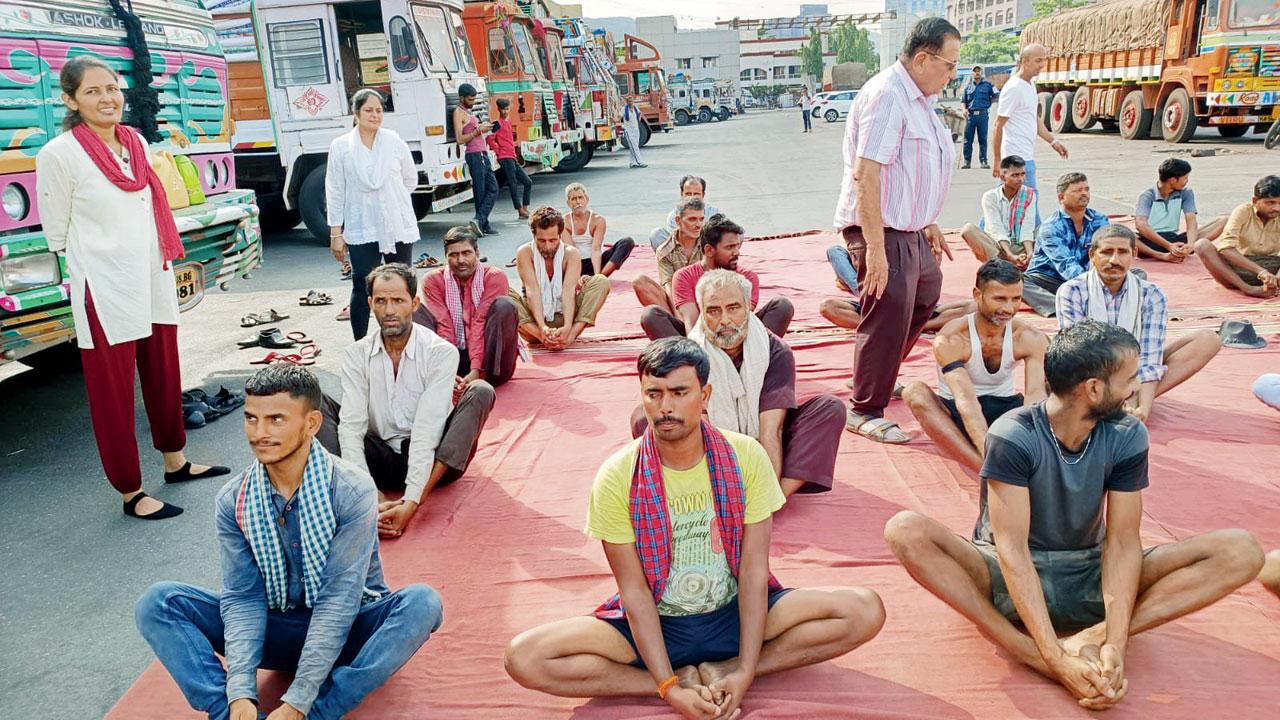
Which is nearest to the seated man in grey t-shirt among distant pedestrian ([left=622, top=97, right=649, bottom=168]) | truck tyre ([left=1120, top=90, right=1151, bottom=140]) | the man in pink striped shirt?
the man in pink striped shirt

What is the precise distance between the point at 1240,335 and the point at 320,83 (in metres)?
9.37

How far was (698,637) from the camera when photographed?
261 cm

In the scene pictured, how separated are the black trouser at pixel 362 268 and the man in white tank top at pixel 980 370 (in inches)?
133

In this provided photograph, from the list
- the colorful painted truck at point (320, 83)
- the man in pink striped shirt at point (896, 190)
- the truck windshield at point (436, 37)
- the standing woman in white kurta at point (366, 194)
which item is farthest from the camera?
the truck windshield at point (436, 37)

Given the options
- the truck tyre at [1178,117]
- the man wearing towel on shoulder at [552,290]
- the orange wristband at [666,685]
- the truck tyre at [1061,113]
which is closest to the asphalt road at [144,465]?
the man wearing towel on shoulder at [552,290]

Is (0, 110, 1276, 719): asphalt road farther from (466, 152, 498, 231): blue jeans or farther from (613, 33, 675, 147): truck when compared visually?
(613, 33, 675, 147): truck

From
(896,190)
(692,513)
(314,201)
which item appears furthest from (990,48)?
(692,513)

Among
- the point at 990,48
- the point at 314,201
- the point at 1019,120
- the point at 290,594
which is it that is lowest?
the point at 290,594

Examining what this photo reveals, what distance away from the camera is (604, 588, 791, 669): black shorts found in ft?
8.57

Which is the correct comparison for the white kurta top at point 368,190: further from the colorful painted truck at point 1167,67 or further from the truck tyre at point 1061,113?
the truck tyre at point 1061,113

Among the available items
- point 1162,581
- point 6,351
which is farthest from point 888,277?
point 6,351

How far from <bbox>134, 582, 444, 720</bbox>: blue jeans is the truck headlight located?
8.31ft

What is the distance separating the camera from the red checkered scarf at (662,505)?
253cm

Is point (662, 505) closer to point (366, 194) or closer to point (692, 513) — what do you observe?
point (692, 513)
